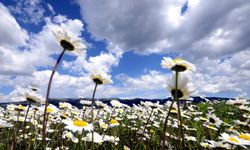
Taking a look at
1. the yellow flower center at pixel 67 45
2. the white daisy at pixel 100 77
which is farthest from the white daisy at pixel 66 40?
the white daisy at pixel 100 77

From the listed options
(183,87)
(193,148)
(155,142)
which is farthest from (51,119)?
(183,87)

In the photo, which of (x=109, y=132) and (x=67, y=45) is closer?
(x=67, y=45)

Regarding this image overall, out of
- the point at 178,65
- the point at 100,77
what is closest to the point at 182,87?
the point at 178,65

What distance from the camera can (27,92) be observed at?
3.87 metres

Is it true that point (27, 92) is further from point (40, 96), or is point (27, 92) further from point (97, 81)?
point (97, 81)

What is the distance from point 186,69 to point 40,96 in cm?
195

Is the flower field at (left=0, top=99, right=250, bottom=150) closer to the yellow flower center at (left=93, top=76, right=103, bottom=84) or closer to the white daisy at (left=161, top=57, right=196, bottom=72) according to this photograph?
the yellow flower center at (left=93, top=76, right=103, bottom=84)

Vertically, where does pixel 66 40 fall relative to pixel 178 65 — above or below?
above

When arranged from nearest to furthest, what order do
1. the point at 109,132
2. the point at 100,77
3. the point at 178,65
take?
the point at 178,65
the point at 100,77
the point at 109,132

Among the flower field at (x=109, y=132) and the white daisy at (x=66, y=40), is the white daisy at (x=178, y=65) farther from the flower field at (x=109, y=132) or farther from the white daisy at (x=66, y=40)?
the white daisy at (x=66, y=40)

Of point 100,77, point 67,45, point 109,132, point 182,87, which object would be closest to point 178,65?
point 182,87

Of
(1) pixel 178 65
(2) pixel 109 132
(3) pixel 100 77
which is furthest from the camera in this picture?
(2) pixel 109 132

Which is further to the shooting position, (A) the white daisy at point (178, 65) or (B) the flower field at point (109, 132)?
(B) the flower field at point (109, 132)

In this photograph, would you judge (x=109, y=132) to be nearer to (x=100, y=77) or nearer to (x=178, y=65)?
(x=100, y=77)
